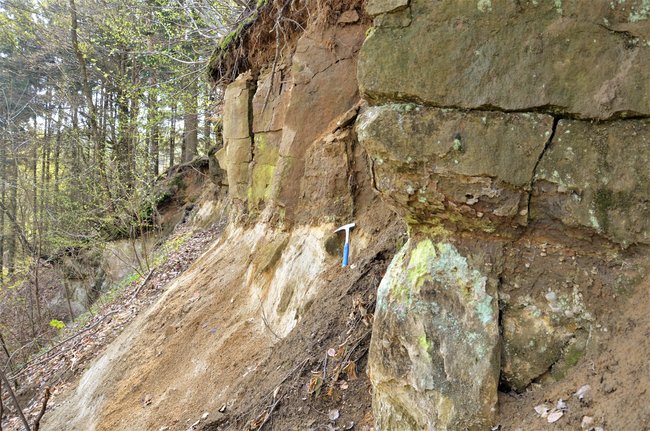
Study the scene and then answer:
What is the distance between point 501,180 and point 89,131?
60.7ft

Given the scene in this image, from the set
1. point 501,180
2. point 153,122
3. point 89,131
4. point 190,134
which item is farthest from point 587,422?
point 89,131

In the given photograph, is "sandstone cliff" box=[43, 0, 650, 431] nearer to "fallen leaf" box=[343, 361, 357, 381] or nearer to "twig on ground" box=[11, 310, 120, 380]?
"fallen leaf" box=[343, 361, 357, 381]

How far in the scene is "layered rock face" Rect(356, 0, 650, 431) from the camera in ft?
8.49

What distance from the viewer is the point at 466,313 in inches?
113

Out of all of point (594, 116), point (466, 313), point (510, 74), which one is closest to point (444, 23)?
point (510, 74)

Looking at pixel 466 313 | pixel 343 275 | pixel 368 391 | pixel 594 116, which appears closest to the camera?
pixel 594 116

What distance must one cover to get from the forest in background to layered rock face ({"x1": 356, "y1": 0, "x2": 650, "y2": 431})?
8569 millimetres

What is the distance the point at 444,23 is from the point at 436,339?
2.00m

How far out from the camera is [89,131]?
17906mm

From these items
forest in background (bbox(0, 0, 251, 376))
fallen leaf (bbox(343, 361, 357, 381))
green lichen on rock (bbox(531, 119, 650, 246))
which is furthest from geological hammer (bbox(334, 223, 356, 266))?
forest in background (bbox(0, 0, 251, 376))

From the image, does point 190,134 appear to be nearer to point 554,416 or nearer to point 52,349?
point 52,349

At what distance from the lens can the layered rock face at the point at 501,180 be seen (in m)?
2.59

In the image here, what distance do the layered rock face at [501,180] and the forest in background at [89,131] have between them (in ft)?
28.1

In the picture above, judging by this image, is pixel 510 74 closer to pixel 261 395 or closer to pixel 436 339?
pixel 436 339
